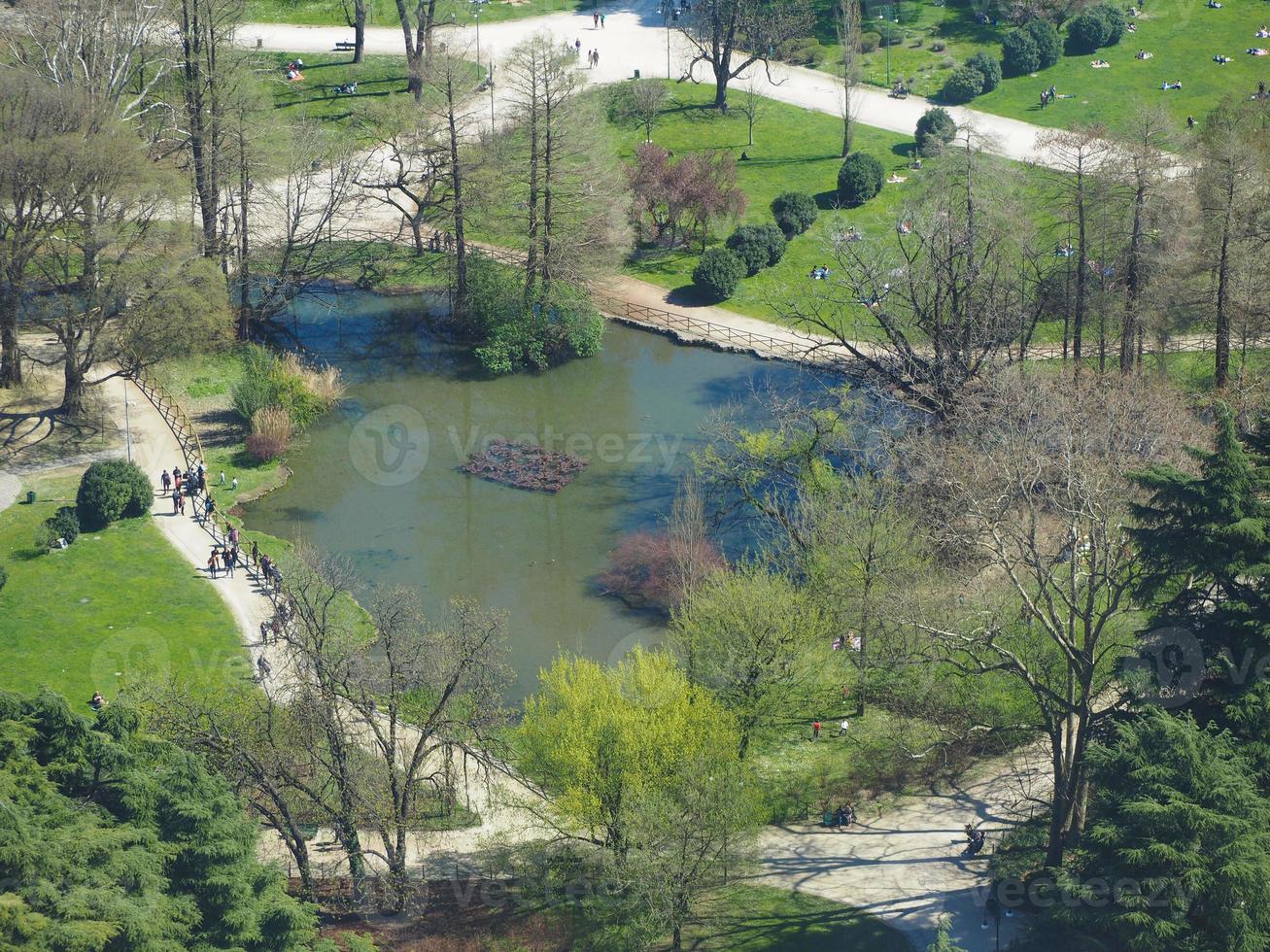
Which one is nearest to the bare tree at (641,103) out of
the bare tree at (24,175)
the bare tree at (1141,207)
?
the bare tree at (1141,207)

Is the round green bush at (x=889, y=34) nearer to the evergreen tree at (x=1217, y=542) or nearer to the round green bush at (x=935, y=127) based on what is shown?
the round green bush at (x=935, y=127)

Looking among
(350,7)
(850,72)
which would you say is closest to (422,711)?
(850,72)

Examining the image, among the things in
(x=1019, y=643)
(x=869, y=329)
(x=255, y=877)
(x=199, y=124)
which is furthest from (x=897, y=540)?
(x=199, y=124)

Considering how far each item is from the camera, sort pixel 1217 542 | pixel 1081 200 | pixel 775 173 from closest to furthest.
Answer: pixel 1217 542, pixel 1081 200, pixel 775 173

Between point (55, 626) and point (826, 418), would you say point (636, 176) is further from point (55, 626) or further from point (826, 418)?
point (55, 626)

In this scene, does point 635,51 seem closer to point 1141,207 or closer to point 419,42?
point 419,42
